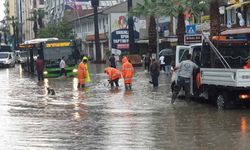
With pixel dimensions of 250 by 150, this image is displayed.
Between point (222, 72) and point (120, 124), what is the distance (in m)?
4.10

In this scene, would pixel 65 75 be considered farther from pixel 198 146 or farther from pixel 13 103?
pixel 198 146

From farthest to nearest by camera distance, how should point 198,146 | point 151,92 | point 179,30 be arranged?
point 179,30 → point 151,92 → point 198,146

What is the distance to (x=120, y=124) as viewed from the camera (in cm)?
1417

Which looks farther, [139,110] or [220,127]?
[139,110]

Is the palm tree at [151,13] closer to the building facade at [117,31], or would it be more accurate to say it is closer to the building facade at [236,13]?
the building facade at [236,13]

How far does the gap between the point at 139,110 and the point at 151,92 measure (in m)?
7.20

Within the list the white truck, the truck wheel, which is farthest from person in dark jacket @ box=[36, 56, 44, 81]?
the truck wheel

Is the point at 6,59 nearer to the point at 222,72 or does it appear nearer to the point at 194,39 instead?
the point at 194,39

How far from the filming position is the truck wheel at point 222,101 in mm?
16906

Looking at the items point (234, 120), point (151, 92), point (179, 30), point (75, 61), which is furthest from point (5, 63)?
point (234, 120)

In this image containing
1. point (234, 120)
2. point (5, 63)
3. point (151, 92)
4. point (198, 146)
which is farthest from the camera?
point (5, 63)

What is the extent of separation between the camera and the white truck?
53.2ft

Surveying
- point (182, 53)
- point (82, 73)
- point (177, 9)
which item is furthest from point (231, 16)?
point (182, 53)

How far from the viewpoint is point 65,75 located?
3934 centimetres
